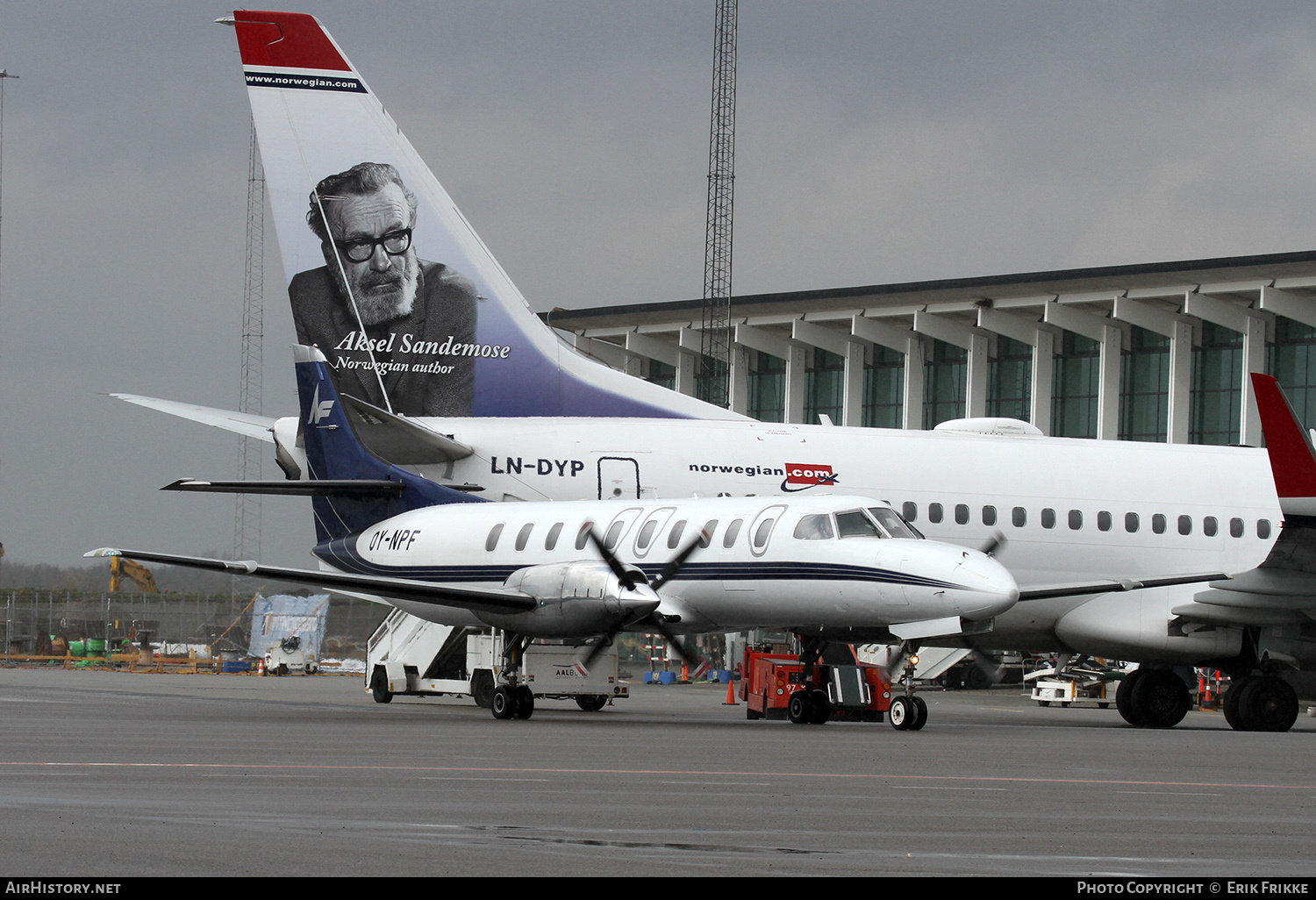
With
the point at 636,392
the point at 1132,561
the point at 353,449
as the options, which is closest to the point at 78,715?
the point at 353,449

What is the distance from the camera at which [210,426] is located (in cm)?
2962

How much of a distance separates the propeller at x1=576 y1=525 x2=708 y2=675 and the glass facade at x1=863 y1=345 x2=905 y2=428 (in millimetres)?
43571

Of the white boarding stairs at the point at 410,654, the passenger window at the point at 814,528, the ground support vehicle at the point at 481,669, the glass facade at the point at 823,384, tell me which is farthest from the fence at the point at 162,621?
the passenger window at the point at 814,528

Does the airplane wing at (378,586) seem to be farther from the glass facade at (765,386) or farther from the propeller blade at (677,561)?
the glass facade at (765,386)

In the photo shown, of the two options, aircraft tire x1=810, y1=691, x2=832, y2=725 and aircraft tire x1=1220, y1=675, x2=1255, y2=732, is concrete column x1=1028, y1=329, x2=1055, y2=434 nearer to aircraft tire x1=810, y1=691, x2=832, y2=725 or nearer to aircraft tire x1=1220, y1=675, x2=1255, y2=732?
aircraft tire x1=1220, y1=675, x2=1255, y2=732

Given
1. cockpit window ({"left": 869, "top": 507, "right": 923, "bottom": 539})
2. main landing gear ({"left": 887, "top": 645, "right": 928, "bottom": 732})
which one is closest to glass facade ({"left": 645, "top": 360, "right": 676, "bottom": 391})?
cockpit window ({"left": 869, "top": 507, "right": 923, "bottom": 539})

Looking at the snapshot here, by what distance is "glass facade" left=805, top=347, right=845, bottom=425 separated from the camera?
68.7 meters

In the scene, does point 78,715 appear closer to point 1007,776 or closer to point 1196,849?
point 1007,776

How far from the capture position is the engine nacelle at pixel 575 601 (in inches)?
898

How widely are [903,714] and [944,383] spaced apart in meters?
44.0

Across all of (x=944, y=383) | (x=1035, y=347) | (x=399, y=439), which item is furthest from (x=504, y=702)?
(x=944, y=383)

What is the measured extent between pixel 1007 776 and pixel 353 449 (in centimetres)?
1572

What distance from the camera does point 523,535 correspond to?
83.7ft

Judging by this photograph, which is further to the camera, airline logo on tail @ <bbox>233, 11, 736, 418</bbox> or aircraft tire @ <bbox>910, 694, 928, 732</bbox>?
airline logo on tail @ <bbox>233, 11, 736, 418</bbox>
